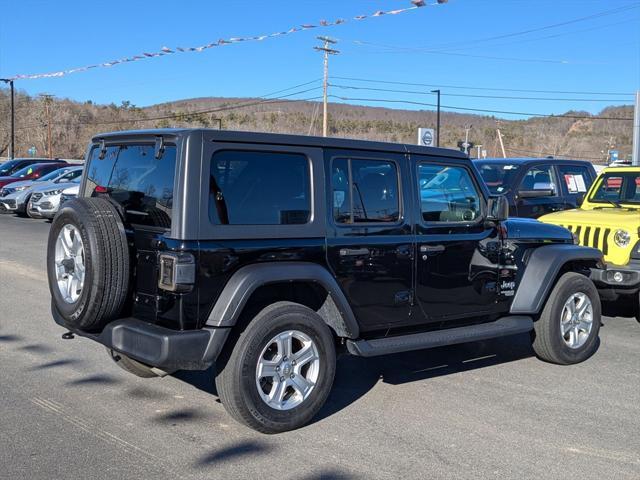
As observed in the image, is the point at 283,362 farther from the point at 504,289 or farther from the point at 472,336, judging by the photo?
the point at 504,289

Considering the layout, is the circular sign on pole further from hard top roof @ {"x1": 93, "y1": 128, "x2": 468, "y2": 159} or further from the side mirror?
hard top roof @ {"x1": 93, "y1": 128, "x2": 468, "y2": 159}

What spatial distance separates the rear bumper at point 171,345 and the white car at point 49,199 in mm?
14951

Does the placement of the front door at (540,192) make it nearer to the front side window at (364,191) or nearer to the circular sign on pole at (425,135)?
the front side window at (364,191)

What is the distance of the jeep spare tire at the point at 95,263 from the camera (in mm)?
4508

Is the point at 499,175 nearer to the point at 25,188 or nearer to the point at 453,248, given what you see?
the point at 453,248

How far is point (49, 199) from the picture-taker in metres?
19.0

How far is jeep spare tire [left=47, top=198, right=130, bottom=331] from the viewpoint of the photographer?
451cm

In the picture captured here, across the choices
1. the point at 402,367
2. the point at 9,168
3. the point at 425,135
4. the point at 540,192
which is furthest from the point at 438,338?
the point at 425,135

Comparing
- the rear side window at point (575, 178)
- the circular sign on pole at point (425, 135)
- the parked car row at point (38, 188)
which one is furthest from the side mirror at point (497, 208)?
the circular sign on pole at point (425, 135)

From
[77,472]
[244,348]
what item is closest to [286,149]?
[244,348]

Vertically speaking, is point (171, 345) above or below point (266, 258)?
below

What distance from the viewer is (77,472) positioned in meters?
3.96

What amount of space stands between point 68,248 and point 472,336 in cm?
314

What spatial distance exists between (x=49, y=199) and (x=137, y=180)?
15.2 m
